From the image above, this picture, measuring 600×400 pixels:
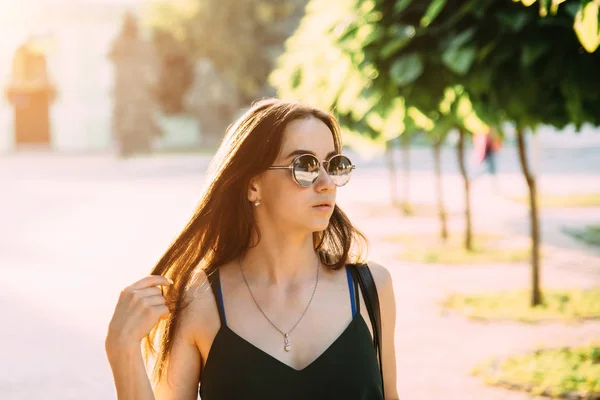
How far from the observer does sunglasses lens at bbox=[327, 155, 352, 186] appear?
8.36ft

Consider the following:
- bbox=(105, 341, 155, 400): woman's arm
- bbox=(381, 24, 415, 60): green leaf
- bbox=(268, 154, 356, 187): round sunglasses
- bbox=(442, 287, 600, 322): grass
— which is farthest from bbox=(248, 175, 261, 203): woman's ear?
bbox=(442, 287, 600, 322): grass

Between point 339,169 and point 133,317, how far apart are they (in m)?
0.68

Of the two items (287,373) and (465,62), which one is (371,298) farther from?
(465,62)

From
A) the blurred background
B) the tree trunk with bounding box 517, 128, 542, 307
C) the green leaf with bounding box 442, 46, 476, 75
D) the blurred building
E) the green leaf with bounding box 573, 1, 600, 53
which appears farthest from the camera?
the blurred building

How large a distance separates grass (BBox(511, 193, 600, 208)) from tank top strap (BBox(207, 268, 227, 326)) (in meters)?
17.2

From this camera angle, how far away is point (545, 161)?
3544cm

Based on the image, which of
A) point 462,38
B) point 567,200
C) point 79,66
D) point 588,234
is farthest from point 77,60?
point 462,38

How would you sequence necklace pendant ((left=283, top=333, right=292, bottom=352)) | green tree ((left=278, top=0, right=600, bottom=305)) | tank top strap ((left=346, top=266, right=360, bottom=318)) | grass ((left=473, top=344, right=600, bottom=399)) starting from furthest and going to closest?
grass ((left=473, top=344, right=600, bottom=399)), green tree ((left=278, top=0, right=600, bottom=305)), tank top strap ((left=346, top=266, right=360, bottom=318)), necklace pendant ((left=283, top=333, right=292, bottom=352))

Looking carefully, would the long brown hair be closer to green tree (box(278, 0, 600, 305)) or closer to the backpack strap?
the backpack strap

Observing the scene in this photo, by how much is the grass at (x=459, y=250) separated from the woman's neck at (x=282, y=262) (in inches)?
393

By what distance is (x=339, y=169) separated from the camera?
2.56m

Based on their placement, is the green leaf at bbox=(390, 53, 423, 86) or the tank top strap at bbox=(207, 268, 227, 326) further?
the green leaf at bbox=(390, 53, 423, 86)

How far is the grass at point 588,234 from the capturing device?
14.1 metres

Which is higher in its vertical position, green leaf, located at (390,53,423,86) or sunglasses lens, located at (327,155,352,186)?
green leaf, located at (390,53,423,86)
